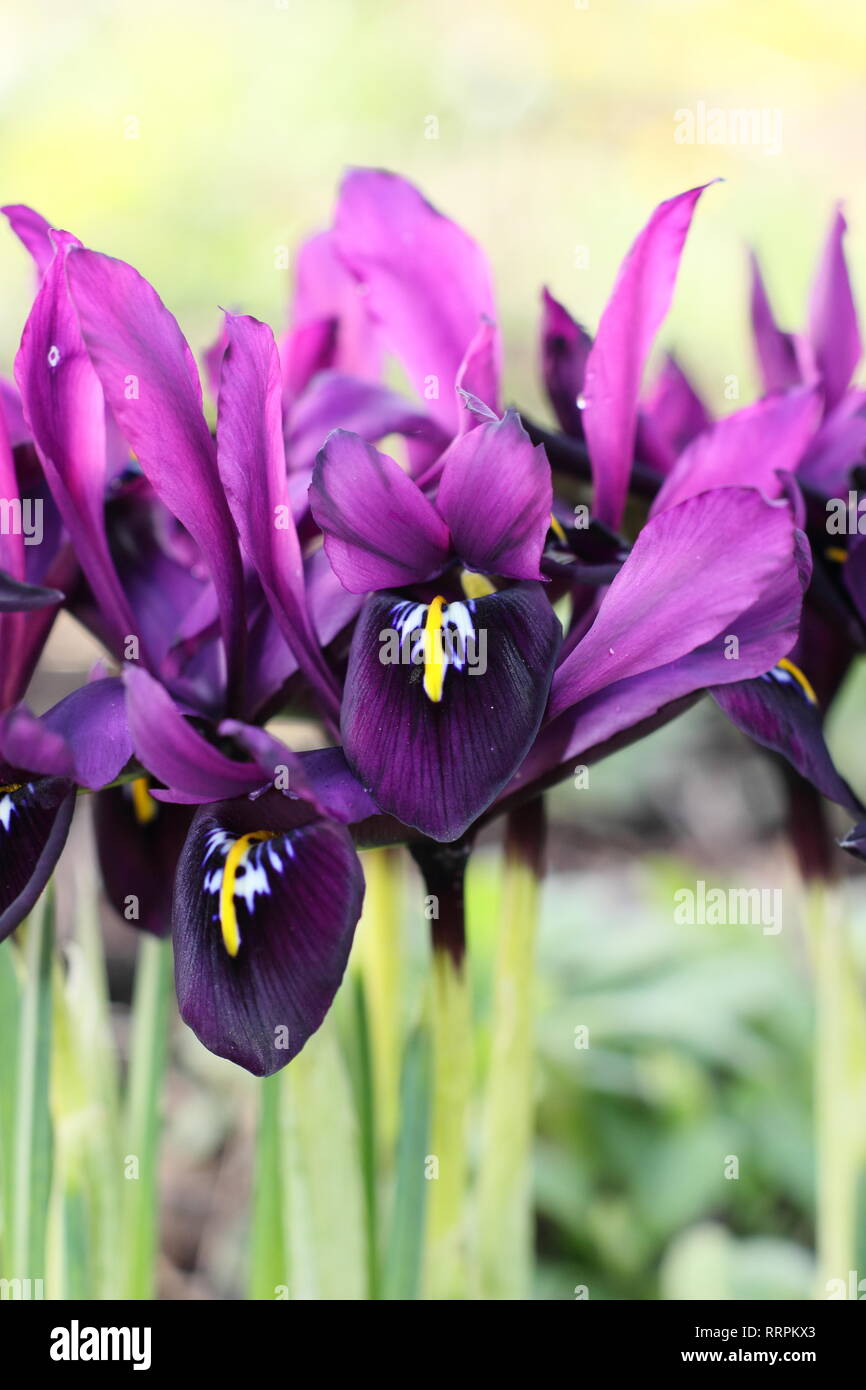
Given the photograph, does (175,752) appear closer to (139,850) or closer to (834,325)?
(139,850)

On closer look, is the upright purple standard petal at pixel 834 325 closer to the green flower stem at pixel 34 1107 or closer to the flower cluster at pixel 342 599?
the flower cluster at pixel 342 599

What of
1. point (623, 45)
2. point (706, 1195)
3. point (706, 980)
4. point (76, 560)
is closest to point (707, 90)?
point (623, 45)

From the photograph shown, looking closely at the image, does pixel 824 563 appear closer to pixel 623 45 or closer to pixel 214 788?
pixel 214 788

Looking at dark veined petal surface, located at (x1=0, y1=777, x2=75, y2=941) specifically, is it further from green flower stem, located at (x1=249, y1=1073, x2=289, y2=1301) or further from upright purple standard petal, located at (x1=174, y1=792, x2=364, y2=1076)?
green flower stem, located at (x1=249, y1=1073, x2=289, y2=1301)

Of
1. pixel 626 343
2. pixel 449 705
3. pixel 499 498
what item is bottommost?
pixel 449 705

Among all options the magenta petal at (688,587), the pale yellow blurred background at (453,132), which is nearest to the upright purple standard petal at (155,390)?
the magenta petal at (688,587)
